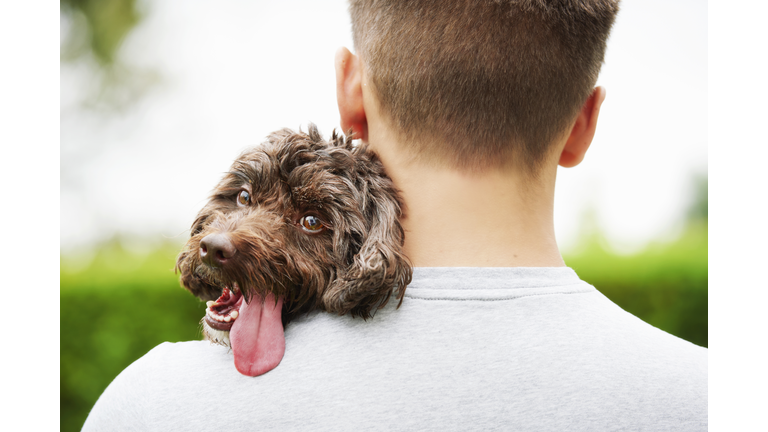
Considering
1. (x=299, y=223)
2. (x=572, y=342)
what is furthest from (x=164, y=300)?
(x=572, y=342)

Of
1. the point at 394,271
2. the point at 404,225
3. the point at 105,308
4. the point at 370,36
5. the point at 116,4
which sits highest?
the point at 116,4

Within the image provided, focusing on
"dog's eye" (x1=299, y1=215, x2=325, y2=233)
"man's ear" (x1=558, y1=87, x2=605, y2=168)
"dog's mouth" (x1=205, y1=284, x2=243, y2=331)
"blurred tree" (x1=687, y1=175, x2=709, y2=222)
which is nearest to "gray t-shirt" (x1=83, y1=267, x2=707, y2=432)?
"dog's mouth" (x1=205, y1=284, x2=243, y2=331)

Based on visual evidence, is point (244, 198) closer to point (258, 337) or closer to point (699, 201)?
point (258, 337)

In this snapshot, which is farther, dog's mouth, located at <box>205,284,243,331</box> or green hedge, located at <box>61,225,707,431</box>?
green hedge, located at <box>61,225,707,431</box>

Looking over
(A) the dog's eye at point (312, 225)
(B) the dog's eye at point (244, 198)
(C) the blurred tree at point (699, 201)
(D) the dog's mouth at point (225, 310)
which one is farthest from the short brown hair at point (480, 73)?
(C) the blurred tree at point (699, 201)

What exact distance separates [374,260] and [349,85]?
817 millimetres

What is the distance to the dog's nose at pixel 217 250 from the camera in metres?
1.92

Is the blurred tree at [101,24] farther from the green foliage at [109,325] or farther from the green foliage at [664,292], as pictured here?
the green foliage at [664,292]

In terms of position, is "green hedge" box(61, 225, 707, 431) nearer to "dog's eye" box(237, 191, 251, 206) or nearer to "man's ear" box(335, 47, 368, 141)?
"dog's eye" box(237, 191, 251, 206)

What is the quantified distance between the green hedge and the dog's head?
352cm

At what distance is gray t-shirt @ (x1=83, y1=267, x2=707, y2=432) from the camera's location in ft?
5.11

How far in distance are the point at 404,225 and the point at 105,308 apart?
5251 mm

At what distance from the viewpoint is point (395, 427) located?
1.54 metres

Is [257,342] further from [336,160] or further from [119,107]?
[119,107]
